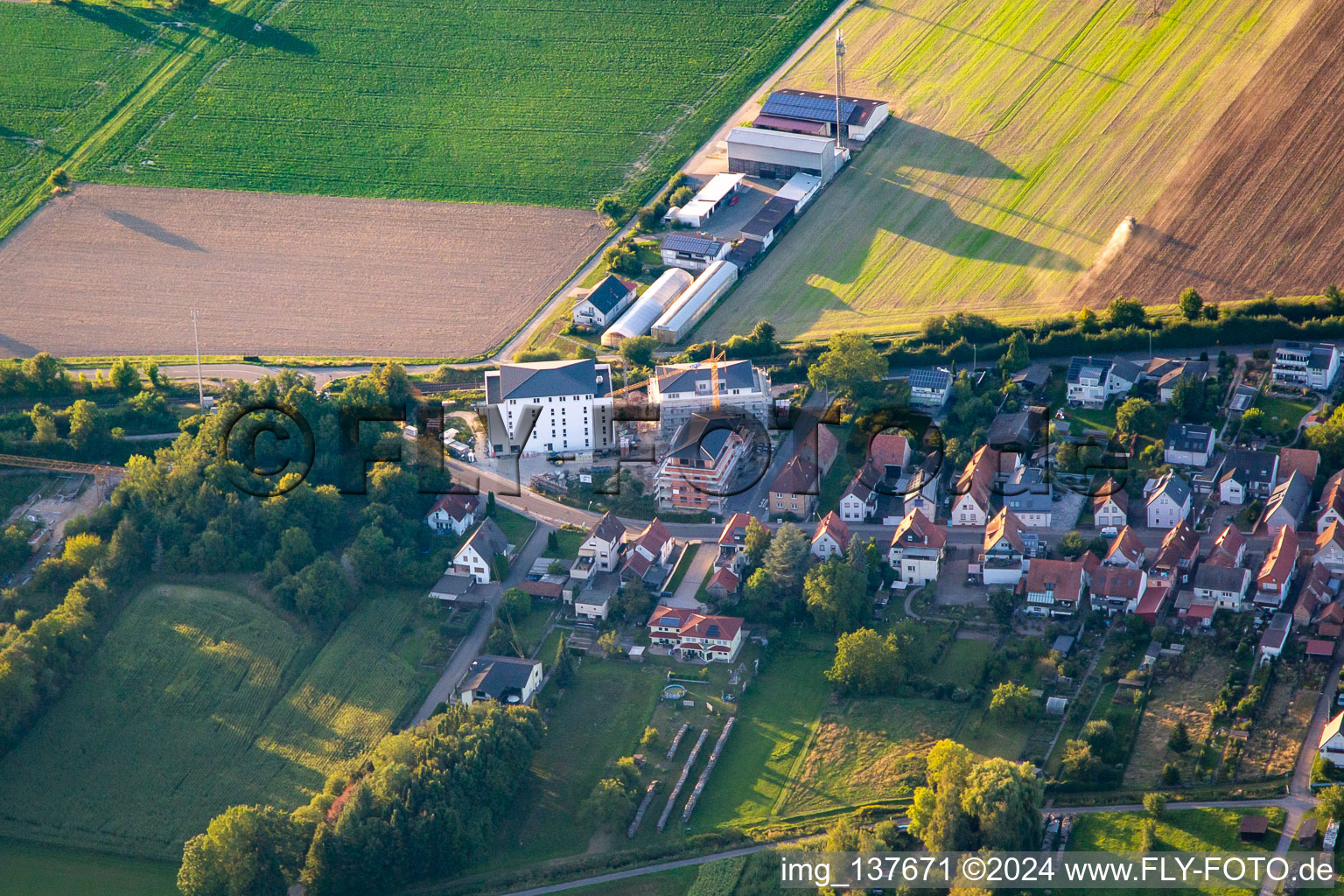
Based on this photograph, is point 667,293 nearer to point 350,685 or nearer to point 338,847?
point 350,685

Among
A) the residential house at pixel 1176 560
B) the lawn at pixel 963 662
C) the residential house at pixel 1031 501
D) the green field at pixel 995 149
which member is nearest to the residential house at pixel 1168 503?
the residential house at pixel 1176 560

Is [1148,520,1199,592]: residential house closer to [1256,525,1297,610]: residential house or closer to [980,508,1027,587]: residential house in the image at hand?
[1256,525,1297,610]: residential house

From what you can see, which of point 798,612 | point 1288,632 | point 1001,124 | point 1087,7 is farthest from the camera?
point 1087,7

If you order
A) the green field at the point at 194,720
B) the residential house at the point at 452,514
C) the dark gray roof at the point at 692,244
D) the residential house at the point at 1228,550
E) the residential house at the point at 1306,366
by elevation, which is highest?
the dark gray roof at the point at 692,244

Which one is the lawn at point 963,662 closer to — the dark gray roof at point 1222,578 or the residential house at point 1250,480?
the dark gray roof at point 1222,578

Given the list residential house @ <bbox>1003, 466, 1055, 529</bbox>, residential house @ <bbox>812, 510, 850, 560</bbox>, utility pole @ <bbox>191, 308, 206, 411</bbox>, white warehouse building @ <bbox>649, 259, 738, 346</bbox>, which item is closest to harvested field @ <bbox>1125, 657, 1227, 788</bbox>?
residential house @ <bbox>1003, 466, 1055, 529</bbox>

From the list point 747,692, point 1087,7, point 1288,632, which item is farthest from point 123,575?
point 1087,7
